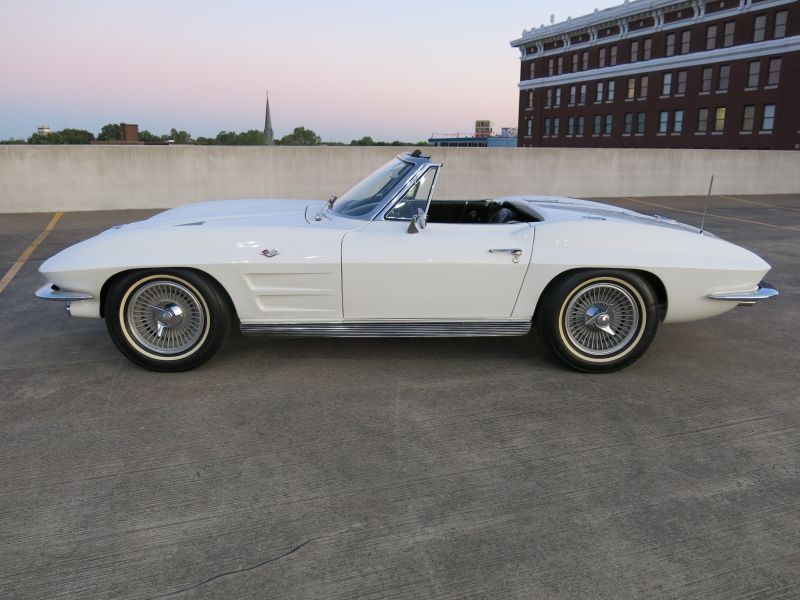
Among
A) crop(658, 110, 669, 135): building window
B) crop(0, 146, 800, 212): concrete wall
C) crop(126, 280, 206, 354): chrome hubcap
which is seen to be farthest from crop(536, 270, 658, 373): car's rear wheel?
crop(658, 110, 669, 135): building window

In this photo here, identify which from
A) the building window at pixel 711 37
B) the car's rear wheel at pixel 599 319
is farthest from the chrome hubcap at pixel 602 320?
the building window at pixel 711 37

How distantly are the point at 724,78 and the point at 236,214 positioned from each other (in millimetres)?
50573

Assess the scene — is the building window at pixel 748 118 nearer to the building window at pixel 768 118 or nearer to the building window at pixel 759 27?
the building window at pixel 768 118

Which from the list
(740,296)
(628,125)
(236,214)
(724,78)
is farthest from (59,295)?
(628,125)

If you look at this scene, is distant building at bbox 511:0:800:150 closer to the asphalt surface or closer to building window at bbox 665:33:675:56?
building window at bbox 665:33:675:56

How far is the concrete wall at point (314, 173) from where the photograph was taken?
47.4ft

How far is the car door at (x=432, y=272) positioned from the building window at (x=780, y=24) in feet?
158

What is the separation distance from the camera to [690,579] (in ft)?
7.19

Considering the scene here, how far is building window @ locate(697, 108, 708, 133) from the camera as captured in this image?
4750 cm

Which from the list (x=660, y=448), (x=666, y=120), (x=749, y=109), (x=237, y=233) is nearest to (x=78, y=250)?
(x=237, y=233)

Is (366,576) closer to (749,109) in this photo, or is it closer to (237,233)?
(237,233)

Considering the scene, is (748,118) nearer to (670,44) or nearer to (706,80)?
(706,80)

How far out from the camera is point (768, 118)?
140ft

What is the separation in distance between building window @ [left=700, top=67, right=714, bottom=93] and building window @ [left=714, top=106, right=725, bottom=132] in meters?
1.99
